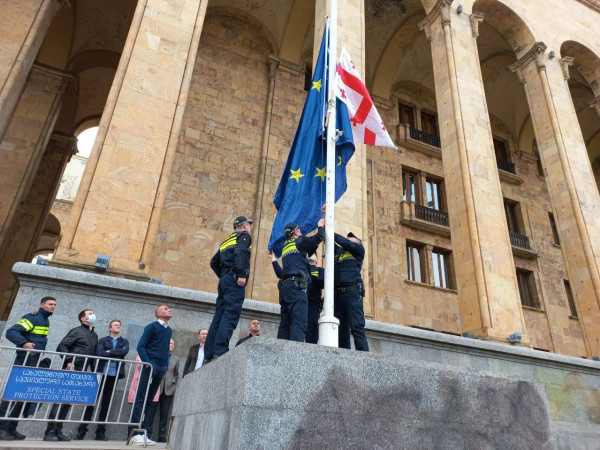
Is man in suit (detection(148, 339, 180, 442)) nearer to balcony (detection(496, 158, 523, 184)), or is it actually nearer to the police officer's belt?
the police officer's belt

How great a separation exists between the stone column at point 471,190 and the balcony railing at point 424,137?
597 cm

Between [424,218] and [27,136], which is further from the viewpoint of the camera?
[424,218]

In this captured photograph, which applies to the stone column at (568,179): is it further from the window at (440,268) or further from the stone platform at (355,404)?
the stone platform at (355,404)

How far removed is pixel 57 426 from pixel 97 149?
451 centimetres

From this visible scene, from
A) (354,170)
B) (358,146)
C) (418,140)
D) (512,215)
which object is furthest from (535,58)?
(354,170)

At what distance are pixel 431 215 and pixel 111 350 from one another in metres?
14.4

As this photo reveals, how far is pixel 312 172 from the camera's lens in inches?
221

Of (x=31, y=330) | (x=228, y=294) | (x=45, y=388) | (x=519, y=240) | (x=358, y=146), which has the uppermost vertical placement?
(x=519, y=240)

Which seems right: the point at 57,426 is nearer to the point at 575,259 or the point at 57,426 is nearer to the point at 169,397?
the point at 169,397

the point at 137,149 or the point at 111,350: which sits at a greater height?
the point at 137,149

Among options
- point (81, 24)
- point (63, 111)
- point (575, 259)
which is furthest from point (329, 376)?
point (63, 111)

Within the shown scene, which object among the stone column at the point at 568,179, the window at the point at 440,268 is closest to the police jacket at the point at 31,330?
the stone column at the point at 568,179

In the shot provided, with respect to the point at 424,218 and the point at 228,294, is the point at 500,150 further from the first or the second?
the point at 228,294

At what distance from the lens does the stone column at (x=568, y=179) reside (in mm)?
11500
